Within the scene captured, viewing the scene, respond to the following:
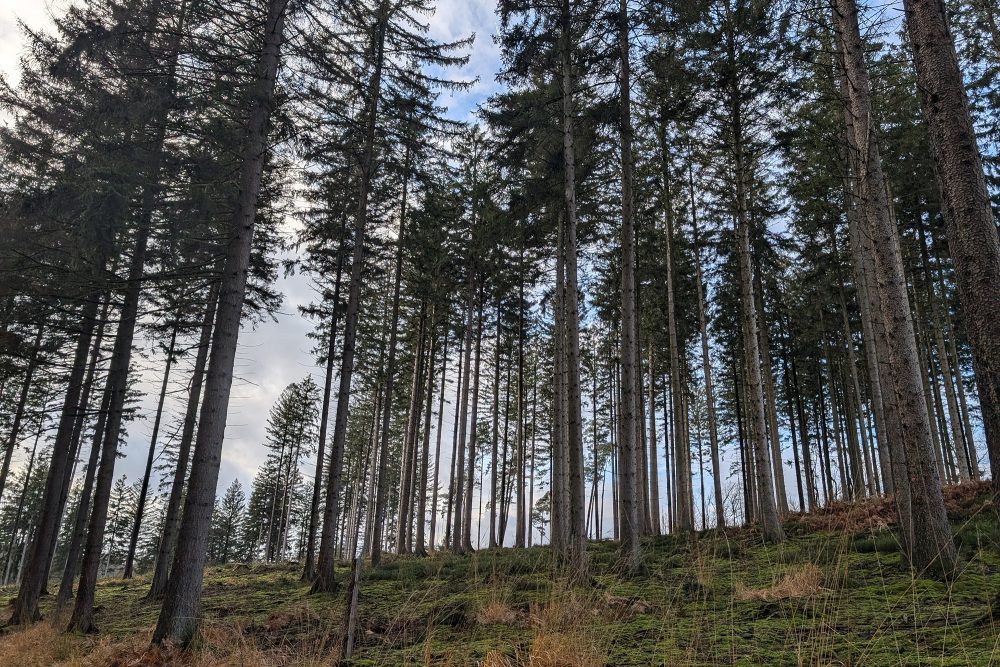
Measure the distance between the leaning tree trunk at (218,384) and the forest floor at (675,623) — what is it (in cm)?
53

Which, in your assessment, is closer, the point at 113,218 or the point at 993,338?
the point at 993,338

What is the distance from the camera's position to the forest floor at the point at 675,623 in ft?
10.7

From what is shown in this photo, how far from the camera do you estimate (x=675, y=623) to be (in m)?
4.48

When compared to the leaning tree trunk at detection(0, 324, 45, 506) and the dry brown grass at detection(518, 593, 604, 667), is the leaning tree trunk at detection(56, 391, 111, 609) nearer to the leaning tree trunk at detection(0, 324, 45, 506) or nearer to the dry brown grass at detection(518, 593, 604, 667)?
the leaning tree trunk at detection(0, 324, 45, 506)

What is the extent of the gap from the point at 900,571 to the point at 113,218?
15.7 meters

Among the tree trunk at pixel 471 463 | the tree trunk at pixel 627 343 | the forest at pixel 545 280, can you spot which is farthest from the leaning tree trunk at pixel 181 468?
the tree trunk at pixel 627 343

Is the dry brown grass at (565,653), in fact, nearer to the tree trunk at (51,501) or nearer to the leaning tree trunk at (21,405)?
the tree trunk at (51,501)

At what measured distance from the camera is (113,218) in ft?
37.8

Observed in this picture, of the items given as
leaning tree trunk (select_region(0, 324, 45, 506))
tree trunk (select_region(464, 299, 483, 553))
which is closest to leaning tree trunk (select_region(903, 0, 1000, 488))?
tree trunk (select_region(464, 299, 483, 553))

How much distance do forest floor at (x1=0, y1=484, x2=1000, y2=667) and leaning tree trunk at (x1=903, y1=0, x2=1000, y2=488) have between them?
947 millimetres

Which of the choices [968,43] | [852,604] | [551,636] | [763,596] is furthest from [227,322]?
[968,43]

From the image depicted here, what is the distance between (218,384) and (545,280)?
43.0ft

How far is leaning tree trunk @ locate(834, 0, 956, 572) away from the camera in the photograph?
5.25m

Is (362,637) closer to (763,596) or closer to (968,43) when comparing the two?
(763,596)
